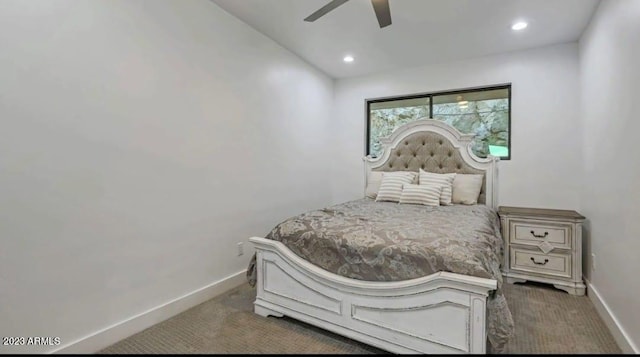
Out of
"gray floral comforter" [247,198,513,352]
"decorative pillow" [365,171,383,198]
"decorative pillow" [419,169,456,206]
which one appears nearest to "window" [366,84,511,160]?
"decorative pillow" [365,171,383,198]

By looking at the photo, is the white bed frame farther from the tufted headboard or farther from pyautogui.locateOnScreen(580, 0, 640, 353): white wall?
the tufted headboard

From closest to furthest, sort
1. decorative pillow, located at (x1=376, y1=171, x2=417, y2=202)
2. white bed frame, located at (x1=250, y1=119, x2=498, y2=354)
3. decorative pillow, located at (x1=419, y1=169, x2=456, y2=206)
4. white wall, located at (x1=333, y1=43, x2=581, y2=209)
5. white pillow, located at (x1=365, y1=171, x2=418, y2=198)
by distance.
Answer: white bed frame, located at (x1=250, y1=119, x2=498, y2=354) → white wall, located at (x1=333, y1=43, x2=581, y2=209) → decorative pillow, located at (x1=419, y1=169, x2=456, y2=206) → decorative pillow, located at (x1=376, y1=171, x2=417, y2=202) → white pillow, located at (x1=365, y1=171, x2=418, y2=198)

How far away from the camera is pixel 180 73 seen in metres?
2.27

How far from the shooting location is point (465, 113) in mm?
3707

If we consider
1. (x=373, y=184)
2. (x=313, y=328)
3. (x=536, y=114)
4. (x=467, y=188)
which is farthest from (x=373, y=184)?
(x=313, y=328)

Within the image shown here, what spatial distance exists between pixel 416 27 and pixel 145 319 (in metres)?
3.29

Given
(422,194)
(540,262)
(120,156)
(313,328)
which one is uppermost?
(120,156)

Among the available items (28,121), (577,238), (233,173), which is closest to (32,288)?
(28,121)

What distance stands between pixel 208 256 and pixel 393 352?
1.64 meters

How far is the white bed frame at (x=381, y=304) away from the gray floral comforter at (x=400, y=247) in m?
0.05

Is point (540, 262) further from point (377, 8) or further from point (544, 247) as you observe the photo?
point (377, 8)

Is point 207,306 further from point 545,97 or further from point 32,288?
point 545,97

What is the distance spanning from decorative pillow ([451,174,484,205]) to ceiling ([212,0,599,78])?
143 cm

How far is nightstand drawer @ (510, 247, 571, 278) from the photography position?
8.84ft
